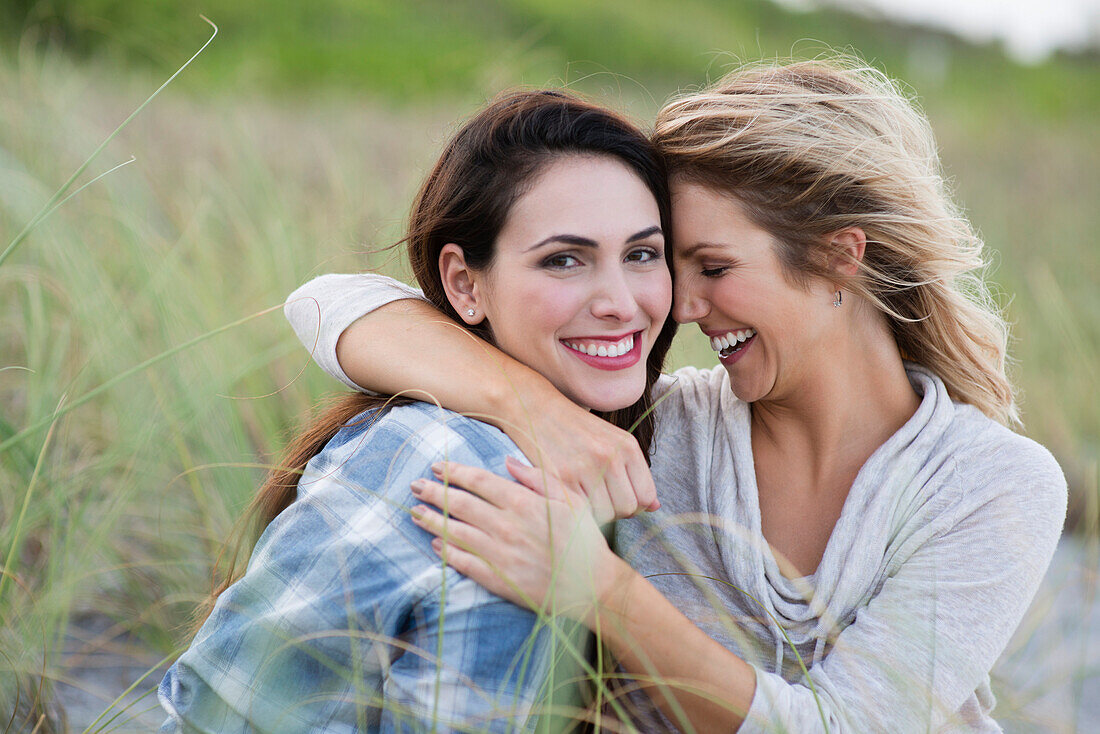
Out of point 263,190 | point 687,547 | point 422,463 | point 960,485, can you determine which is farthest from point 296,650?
point 263,190

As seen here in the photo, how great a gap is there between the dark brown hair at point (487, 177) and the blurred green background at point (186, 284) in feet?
0.54

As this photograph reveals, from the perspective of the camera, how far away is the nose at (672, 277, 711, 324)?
2.22m

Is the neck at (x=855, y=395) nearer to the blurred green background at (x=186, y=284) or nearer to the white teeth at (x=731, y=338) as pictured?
the white teeth at (x=731, y=338)

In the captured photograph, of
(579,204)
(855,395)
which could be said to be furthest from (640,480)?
(855,395)

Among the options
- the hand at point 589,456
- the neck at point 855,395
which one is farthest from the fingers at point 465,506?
the neck at point 855,395

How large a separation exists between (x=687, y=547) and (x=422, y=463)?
844 millimetres

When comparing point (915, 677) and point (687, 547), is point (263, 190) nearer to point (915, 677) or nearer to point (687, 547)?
point (687, 547)

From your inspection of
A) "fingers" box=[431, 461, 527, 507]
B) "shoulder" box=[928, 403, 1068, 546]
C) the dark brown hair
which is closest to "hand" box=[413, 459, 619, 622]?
"fingers" box=[431, 461, 527, 507]

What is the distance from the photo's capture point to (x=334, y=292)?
2.25 metres

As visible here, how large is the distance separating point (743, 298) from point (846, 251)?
0.91 feet

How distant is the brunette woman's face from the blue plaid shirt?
0.91 ft

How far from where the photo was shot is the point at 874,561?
2.04 meters

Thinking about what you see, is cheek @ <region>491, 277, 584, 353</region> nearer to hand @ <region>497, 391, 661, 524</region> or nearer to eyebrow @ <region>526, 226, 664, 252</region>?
eyebrow @ <region>526, 226, 664, 252</region>

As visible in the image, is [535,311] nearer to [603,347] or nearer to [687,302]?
[603,347]
